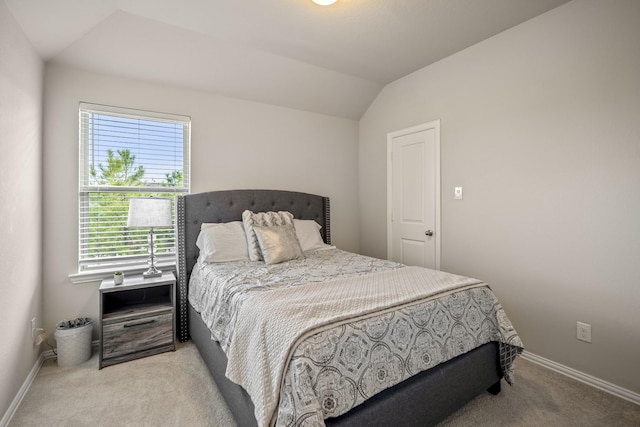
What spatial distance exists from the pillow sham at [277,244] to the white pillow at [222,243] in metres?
0.17

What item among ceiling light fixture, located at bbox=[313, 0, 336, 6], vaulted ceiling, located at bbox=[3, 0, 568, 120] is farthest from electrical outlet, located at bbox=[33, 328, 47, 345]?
ceiling light fixture, located at bbox=[313, 0, 336, 6]

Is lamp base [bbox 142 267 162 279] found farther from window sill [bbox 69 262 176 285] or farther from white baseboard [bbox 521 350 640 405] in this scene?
white baseboard [bbox 521 350 640 405]

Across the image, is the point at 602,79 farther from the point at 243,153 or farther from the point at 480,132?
the point at 243,153

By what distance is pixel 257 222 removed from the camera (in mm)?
2932

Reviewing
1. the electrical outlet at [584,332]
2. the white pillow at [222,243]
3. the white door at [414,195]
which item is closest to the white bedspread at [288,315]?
the electrical outlet at [584,332]

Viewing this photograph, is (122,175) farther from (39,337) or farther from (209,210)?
(39,337)

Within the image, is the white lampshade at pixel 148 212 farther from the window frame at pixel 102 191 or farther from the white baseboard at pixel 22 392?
the white baseboard at pixel 22 392

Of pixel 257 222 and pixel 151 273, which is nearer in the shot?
pixel 151 273

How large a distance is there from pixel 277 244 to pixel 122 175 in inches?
59.7

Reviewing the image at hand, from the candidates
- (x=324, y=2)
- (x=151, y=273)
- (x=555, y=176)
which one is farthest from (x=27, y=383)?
(x=555, y=176)

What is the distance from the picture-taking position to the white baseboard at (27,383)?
1.69 meters

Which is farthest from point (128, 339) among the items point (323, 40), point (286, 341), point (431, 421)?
point (323, 40)

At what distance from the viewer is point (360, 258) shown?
2.78 m

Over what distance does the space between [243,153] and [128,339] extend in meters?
1.98
